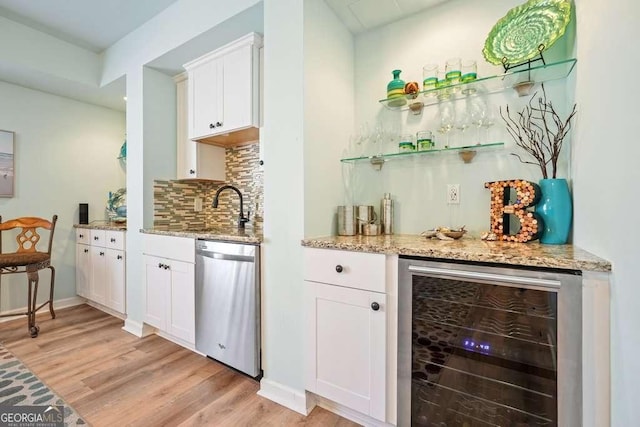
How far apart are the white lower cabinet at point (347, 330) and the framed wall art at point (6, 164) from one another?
335 cm

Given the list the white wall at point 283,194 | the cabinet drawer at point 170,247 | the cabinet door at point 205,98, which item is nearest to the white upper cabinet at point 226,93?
the cabinet door at point 205,98

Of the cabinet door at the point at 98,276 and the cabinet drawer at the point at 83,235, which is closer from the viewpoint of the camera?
the cabinet door at the point at 98,276

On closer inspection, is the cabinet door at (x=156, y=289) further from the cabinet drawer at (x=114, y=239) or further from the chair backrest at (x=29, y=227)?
the chair backrest at (x=29, y=227)

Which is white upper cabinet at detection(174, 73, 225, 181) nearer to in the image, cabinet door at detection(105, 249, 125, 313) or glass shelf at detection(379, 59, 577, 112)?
cabinet door at detection(105, 249, 125, 313)

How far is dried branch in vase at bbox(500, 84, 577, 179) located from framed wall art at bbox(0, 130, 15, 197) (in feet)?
14.3

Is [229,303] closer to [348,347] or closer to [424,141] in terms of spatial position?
[348,347]

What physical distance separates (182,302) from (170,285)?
0.64 ft

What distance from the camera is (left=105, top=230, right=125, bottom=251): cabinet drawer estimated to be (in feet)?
8.90

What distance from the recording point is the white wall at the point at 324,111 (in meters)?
1.59

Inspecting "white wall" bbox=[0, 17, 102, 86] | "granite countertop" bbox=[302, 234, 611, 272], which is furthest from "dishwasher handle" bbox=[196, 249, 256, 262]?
"white wall" bbox=[0, 17, 102, 86]

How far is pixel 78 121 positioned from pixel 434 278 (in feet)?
13.7

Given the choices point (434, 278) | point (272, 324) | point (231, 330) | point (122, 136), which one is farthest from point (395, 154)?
point (122, 136)

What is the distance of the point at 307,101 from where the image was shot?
5.17 ft

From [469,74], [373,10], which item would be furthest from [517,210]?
[373,10]
